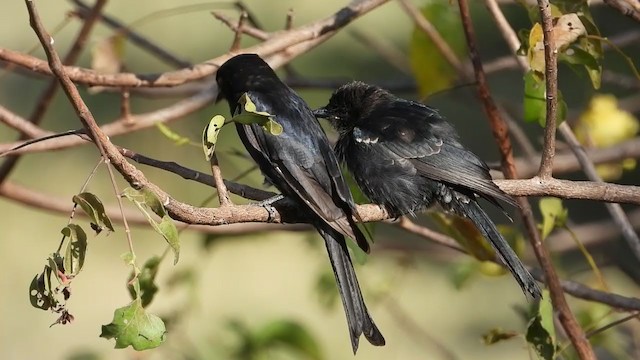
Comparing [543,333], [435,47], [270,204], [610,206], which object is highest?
[435,47]

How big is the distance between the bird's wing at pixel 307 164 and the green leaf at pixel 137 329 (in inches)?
36.7

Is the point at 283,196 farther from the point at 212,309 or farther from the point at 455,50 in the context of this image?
the point at 212,309

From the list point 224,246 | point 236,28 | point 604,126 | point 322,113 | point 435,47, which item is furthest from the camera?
point 224,246

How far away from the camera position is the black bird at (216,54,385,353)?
328 cm

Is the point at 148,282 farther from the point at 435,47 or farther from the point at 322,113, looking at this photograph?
the point at 435,47

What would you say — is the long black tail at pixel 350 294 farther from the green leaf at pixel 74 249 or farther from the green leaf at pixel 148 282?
the green leaf at pixel 74 249

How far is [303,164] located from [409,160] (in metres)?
0.53

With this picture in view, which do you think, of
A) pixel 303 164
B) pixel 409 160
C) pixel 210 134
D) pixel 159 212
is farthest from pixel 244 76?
pixel 159 212

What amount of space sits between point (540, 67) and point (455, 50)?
125 centimetres

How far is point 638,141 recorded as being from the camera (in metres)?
4.24

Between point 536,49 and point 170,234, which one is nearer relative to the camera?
point 170,234

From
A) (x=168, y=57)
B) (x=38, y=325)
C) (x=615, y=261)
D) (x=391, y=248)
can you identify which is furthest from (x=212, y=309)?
(x=615, y=261)

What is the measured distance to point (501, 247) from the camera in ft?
10.7

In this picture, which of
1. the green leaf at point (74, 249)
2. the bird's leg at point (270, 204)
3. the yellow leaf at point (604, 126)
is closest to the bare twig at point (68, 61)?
the bird's leg at point (270, 204)
